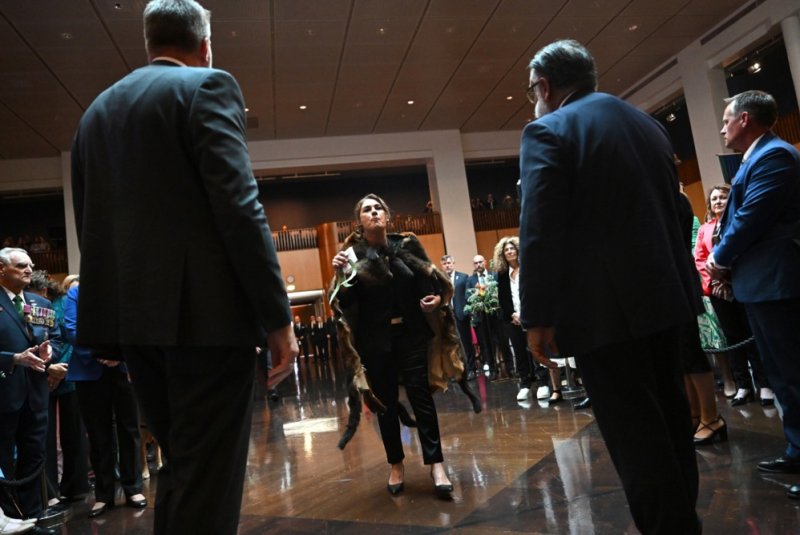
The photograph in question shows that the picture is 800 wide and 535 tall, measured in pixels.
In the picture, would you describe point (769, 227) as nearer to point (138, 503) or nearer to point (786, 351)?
point (786, 351)

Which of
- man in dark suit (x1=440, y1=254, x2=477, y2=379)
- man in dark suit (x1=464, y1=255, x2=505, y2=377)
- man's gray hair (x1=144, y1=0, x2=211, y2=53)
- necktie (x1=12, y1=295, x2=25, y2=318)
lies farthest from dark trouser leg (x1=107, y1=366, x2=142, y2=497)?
man in dark suit (x1=440, y1=254, x2=477, y2=379)

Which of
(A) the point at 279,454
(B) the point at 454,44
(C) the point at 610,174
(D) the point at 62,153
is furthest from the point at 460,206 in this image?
(C) the point at 610,174

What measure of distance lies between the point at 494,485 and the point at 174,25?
8.60 ft

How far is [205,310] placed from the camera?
4.39 feet

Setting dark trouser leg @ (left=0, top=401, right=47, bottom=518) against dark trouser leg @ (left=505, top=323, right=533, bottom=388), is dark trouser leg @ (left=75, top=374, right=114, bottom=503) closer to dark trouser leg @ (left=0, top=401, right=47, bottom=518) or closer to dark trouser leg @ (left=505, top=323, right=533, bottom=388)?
dark trouser leg @ (left=0, top=401, right=47, bottom=518)

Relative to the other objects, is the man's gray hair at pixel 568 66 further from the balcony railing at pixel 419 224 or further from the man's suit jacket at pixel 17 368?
the balcony railing at pixel 419 224

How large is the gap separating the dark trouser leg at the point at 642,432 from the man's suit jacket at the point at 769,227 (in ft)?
4.08

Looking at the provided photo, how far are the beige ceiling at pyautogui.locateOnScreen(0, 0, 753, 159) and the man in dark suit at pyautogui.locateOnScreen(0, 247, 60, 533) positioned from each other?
6181 mm

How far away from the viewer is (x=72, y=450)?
4184 millimetres

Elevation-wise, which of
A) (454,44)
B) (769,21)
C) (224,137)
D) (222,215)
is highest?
(454,44)

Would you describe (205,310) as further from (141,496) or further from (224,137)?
(141,496)

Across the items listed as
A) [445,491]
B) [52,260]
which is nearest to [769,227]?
[445,491]

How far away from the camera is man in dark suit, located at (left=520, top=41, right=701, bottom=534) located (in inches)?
61.7

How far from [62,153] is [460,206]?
1020 cm
